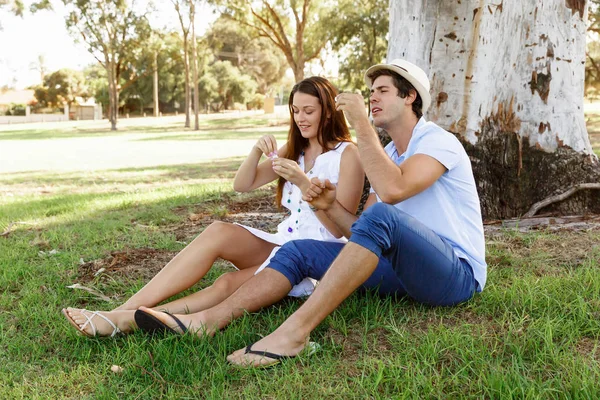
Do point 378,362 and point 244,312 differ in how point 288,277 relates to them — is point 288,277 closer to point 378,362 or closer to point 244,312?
point 244,312

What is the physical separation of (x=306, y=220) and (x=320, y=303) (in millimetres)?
904

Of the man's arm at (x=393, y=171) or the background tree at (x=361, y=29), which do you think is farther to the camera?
the background tree at (x=361, y=29)

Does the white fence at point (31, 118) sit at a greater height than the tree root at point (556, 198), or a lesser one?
greater

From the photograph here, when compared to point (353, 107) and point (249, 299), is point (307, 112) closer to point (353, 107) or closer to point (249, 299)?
point (353, 107)

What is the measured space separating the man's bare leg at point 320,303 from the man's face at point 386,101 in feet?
2.80

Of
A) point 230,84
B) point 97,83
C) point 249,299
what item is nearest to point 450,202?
point 249,299

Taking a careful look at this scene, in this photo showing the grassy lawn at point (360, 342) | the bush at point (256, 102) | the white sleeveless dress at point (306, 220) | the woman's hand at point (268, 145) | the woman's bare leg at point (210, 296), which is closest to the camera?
the grassy lawn at point (360, 342)

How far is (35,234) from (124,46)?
1369 inches

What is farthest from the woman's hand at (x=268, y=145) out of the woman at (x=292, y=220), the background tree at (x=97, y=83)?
the background tree at (x=97, y=83)

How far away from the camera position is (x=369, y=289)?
3.30m

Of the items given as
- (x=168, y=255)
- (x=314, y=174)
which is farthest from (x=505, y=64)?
(x=168, y=255)

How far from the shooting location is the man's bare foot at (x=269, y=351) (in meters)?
2.69

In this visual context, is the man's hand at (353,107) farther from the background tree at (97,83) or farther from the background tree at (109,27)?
the background tree at (97,83)

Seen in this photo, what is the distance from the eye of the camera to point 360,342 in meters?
2.92
